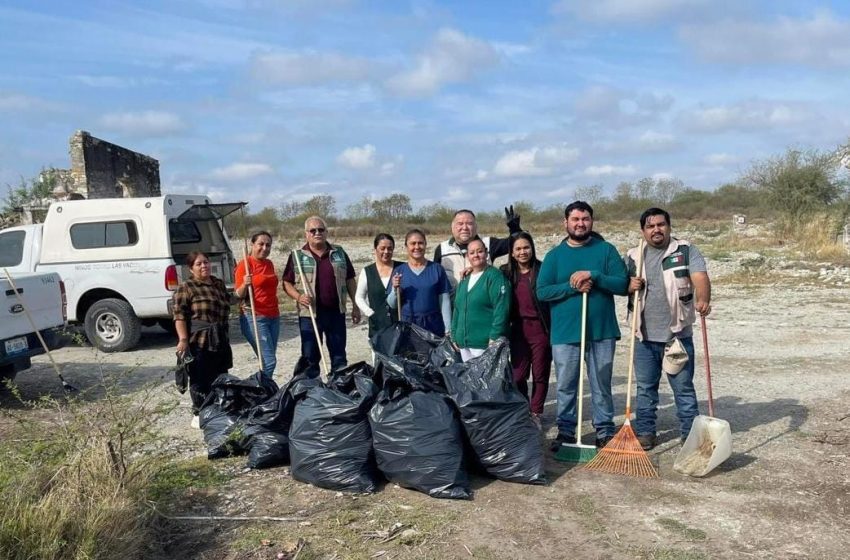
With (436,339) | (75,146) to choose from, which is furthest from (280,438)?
(75,146)

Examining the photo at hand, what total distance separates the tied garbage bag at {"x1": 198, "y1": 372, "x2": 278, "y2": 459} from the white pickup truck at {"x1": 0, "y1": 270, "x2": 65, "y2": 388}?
2.38 meters

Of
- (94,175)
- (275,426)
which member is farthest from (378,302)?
(94,175)

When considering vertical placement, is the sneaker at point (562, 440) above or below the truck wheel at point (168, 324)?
below

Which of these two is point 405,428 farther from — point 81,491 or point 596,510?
point 81,491

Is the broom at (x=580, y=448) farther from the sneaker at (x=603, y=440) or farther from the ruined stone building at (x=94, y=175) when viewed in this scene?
the ruined stone building at (x=94, y=175)

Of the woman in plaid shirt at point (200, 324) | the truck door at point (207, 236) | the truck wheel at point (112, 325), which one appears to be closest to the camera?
the woman in plaid shirt at point (200, 324)

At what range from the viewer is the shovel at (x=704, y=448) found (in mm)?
4148

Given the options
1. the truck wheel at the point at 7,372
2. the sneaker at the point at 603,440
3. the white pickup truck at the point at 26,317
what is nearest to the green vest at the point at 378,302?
the sneaker at the point at 603,440

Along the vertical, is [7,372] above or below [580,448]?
above

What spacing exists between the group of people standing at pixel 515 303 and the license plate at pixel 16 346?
2.17 metres

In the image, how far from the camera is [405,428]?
3.94m

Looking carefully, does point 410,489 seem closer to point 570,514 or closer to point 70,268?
point 570,514

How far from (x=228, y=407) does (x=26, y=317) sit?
302 centimetres

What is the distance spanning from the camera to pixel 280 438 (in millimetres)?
4387
